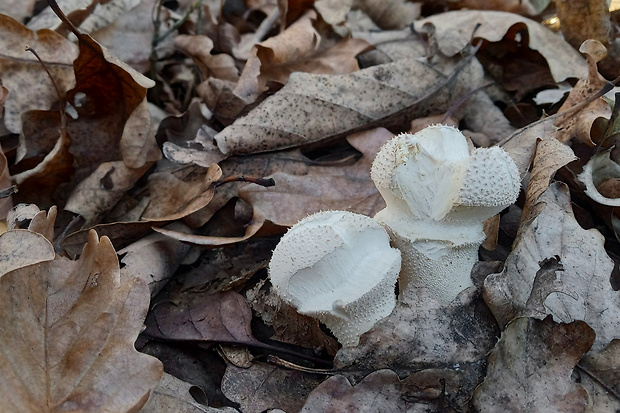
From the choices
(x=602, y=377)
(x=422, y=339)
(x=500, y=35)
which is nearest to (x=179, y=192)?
(x=422, y=339)

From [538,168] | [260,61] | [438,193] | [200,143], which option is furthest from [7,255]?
[538,168]

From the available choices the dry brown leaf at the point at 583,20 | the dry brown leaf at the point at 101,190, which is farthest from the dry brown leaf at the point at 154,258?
the dry brown leaf at the point at 583,20

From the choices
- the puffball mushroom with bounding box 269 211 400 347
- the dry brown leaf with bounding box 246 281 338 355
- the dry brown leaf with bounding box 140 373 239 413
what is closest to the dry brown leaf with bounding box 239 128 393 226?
the dry brown leaf with bounding box 246 281 338 355

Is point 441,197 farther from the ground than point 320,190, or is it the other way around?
point 441,197

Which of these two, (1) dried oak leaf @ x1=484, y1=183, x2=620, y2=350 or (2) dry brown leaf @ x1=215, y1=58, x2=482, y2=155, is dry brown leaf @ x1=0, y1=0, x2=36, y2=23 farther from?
(1) dried oak leaf @ x1=484, y1=183, x2=620, y2=350

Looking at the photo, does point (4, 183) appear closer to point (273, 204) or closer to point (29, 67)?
point (29, 67)

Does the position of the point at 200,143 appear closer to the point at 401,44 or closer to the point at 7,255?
the point at 7,255
